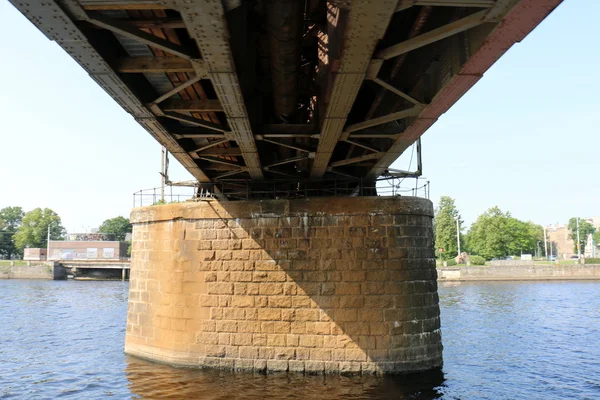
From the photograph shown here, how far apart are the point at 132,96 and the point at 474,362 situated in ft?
42.3

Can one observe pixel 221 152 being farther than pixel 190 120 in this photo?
Yes

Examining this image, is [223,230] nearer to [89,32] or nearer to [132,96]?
[132,96]

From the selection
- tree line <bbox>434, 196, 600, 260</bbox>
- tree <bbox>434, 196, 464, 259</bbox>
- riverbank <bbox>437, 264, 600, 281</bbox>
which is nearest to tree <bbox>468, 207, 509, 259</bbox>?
tree line <bbox>434, 196, 600, 260</bbox>

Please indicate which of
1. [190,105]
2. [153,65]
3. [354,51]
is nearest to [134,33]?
[153,65]

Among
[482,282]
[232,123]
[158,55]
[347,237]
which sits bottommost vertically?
[482,282]

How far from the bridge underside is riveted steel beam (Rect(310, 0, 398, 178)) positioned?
0.06 feet

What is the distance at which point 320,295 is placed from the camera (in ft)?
41.0

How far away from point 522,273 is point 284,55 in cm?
6484

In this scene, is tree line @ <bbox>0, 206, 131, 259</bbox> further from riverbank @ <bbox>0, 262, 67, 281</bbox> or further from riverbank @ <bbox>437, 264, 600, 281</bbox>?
riverbank @ <bbox>437, 264, 600, 281</bbox>

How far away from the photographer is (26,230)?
107m

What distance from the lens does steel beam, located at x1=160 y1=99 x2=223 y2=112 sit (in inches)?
355

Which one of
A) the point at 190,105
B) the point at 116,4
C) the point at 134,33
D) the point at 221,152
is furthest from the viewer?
the point at 221,152

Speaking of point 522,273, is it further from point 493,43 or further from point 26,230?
point 26,230

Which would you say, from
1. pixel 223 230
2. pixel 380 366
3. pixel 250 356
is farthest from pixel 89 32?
pixel 380 366
